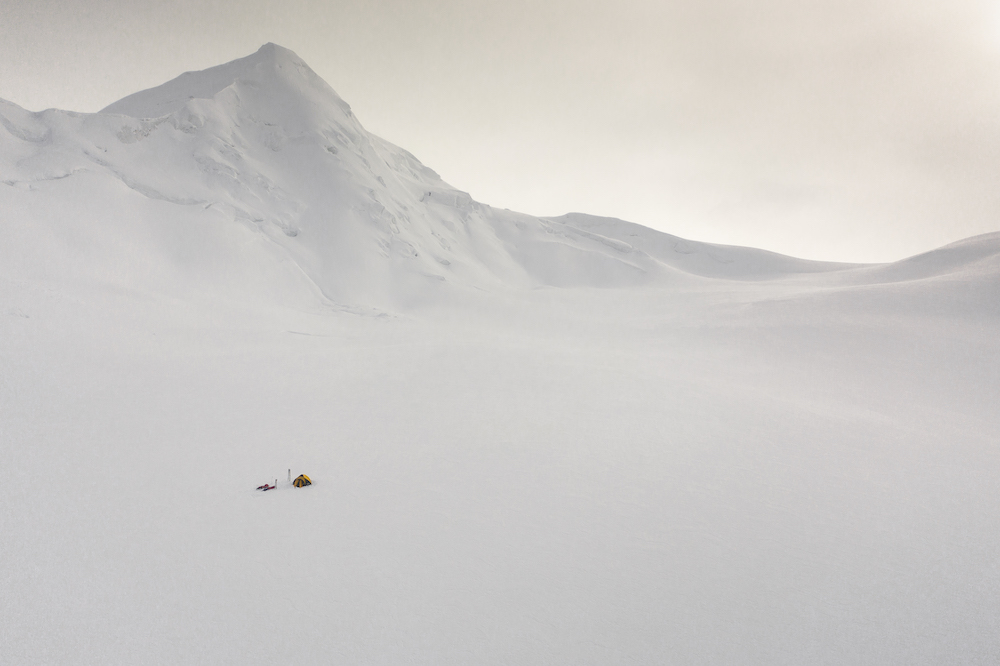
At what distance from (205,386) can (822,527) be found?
33.9ft

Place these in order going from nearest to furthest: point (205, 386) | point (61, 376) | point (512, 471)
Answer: point (512, 471) < point (61, 376) < point (205, 386)

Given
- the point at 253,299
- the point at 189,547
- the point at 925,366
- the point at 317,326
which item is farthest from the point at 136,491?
the point at 925,366

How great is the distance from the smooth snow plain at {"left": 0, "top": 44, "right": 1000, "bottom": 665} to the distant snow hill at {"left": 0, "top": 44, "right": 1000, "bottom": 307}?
0.30m

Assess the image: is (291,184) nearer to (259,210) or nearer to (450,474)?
(259,210)

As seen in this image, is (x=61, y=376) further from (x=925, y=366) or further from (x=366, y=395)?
(x=925, y=366)

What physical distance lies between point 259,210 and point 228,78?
1567 centimetres

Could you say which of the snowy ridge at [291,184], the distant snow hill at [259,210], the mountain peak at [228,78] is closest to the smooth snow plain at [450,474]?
the distant snow hill at [259,210]

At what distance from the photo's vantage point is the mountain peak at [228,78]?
32.5 meters

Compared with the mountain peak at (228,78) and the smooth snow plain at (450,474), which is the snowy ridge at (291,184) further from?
the smooth snow plain at (450,474)

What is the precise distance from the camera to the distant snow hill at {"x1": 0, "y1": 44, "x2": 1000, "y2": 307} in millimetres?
16703

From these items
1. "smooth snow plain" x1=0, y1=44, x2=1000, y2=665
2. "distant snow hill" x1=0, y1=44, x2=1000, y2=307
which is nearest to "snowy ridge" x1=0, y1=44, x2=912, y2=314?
"distant snow hill" x1=0, y1=44, x2=1000, y2=307

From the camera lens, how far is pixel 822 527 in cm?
526

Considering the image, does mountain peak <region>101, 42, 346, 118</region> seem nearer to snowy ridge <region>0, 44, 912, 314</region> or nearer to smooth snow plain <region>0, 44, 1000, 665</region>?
Answer: snowy ridge <region>0, 44, 912, 314</region>

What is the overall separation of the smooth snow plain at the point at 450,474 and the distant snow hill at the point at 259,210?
0.30 meters
